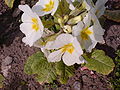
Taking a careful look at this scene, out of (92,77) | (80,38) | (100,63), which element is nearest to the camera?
(80,38)

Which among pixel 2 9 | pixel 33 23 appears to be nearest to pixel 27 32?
pixel 33 23

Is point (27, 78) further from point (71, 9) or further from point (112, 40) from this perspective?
point (71, 9)

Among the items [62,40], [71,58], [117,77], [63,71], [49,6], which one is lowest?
[117,77]

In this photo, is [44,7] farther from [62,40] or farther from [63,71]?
[63,71]

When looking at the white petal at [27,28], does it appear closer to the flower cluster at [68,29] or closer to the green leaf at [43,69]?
the flower cluster at [68,29]

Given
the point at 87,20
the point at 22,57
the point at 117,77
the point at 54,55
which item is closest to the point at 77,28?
the point at 87,20

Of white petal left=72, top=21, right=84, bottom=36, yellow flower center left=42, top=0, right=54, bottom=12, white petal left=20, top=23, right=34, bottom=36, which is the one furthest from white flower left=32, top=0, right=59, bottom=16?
white petal left=72, top=21, right=84, bottom=36
